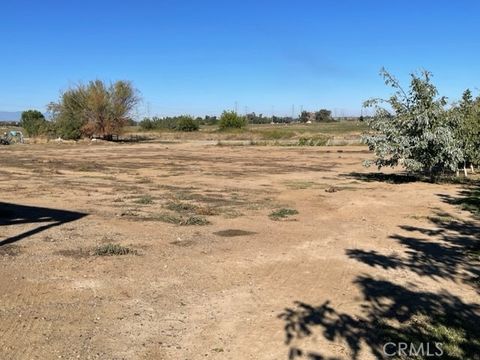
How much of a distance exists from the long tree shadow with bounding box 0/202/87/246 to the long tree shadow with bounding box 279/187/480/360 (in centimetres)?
657

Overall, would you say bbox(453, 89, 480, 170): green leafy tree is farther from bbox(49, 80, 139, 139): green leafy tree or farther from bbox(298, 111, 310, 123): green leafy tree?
bbox(298, 111, 310, 123): green leafy tree

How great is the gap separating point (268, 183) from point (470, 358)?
16.7 metres

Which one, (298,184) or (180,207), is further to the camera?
(298,184)

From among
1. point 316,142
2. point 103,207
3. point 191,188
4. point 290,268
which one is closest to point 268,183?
point 191,188

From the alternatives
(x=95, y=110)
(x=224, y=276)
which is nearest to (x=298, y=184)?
(x=224, y=276)

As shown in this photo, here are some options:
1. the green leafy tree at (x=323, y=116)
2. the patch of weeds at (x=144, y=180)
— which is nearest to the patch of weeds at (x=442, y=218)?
the patch of weeds at (x=144, y=180)

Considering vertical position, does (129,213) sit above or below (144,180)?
above

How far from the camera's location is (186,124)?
99250 millimetres

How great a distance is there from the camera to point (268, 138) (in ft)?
242

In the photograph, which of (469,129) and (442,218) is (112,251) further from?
(469,129)

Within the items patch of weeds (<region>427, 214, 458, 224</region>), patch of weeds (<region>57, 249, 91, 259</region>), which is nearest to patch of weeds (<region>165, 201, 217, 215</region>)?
patch of weeds (<region>57, 249, 91, 259</region>)

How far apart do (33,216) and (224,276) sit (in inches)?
270

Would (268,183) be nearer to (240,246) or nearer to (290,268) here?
(240,246)

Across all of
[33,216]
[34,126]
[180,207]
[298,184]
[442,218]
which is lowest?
[298,184]
